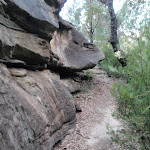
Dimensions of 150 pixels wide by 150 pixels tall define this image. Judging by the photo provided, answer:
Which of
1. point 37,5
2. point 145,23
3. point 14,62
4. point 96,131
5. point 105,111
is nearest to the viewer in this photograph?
point 145,23

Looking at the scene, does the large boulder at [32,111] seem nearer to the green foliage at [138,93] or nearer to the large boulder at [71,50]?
the green foliage at [138,93]

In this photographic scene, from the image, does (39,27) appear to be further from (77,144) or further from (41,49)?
(77,144)

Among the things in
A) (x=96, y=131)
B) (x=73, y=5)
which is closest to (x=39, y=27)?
(x=96, y=131)

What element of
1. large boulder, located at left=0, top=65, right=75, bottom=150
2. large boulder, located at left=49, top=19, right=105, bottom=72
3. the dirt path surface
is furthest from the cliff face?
large boulder, located at left=49, top=19, right=105, bottom=72

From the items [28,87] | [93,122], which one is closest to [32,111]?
[28,87]

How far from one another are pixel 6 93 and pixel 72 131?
279 cm

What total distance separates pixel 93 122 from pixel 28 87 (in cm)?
303

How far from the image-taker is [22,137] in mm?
3162

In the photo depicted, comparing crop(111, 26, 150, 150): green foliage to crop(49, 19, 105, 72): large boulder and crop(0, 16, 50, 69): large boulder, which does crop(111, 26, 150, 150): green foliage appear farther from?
crop(49, 19, 105, 72): large boulder

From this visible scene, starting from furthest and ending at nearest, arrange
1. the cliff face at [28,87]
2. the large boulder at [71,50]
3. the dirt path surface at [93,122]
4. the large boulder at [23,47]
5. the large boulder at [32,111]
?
the large boulder at [71,50] → the dirt path surface at [93,122] → the large boulder at [23,47] → the cliff face at [28,87] → the large boulder at [32,111]

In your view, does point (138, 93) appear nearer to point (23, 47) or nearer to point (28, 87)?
point (28, 87)

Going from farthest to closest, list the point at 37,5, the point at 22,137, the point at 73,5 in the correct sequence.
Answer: the point at 73,5 < the point at 37,5 < the point at 22,137

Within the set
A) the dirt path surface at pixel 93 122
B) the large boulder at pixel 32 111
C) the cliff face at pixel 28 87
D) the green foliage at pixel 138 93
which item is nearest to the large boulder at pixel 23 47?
the cliff face at pixel 28 87

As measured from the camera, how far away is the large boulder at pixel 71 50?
760 cm
